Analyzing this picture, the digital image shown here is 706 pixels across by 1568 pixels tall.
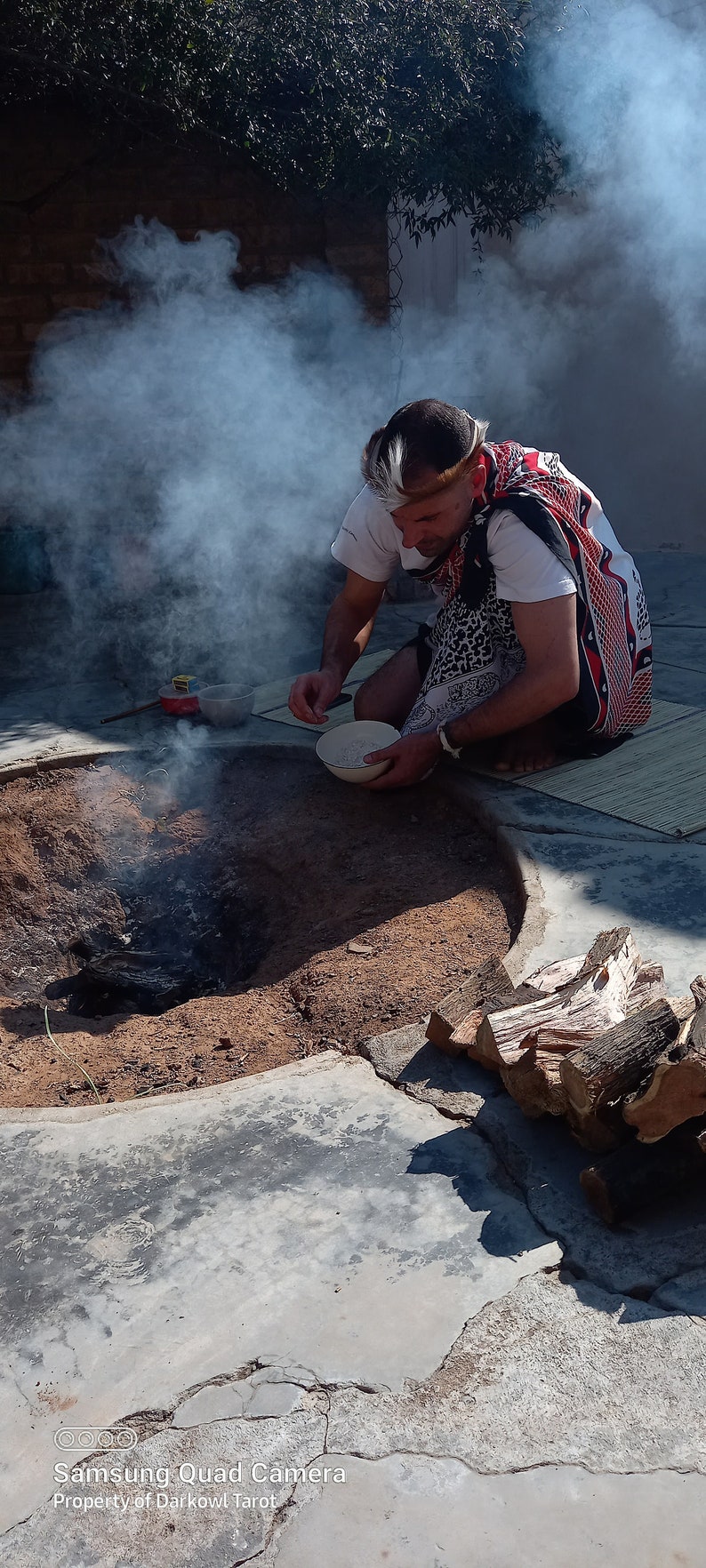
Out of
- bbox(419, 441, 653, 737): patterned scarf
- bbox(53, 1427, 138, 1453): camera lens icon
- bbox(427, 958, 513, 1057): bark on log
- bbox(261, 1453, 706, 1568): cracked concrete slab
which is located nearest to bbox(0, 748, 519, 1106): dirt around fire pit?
bbox(427, 958, 513, 1057): bark on log

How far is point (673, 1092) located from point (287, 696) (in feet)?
9.18

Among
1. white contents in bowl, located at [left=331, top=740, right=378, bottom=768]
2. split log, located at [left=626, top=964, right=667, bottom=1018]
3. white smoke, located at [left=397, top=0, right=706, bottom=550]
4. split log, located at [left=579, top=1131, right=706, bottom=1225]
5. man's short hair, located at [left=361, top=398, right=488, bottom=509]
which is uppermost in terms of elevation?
white smoke, located at [left=397, top=0, right=706, bottom=550]

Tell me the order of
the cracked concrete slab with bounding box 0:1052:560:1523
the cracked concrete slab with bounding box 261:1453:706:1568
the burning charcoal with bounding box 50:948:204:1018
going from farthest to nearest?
1. the burning charcoal with bounding box 50:948:204:1018
2. the cracked concrete slab with bounding box 0:1052:560:1523
3. the cracked concrete slab with bounding box 261:1453:706:1568

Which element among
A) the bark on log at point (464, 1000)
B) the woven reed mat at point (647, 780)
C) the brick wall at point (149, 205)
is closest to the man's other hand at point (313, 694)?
the woven reed mat at point (647, 780)

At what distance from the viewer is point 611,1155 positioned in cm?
179

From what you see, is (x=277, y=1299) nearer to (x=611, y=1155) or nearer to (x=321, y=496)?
(x=611, y=1155)

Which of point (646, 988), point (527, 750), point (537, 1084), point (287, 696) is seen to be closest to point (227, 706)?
point (287, 696)

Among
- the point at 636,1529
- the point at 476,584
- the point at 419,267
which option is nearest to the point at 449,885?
the point at 476,584

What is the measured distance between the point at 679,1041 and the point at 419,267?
5360 millimetres

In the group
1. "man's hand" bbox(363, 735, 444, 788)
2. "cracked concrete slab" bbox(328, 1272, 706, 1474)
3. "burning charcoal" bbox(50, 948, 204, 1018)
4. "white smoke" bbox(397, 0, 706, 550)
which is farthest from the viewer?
"white smoke" bbox(397, 0, 706, 550)

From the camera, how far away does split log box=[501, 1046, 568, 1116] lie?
6.27 feet

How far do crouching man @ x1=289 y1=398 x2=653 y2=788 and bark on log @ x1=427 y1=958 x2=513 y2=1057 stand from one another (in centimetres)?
111

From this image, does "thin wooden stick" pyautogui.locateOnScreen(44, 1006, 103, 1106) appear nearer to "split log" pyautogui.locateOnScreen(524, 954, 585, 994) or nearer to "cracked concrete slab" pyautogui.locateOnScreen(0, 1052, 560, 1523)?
"cracked concrete slab" pyautogui.locateOnScreen(0, 1052, 560, 1523)

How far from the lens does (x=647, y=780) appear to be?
3371mm
